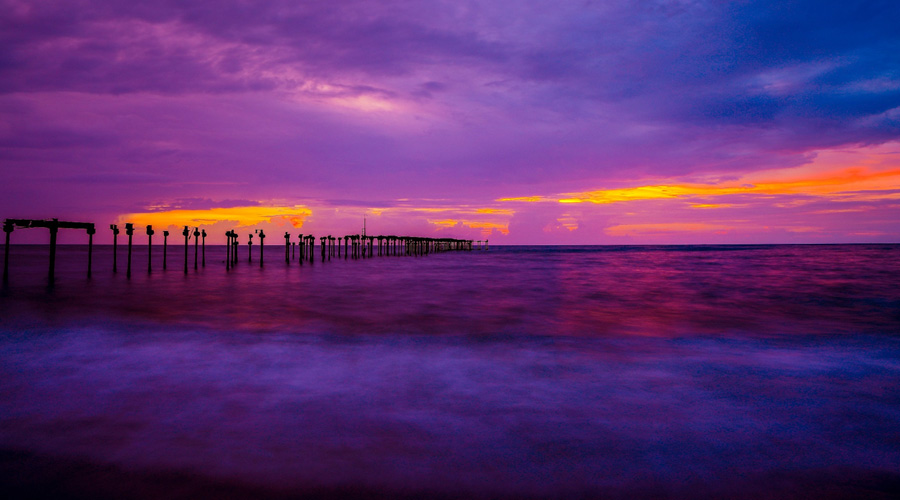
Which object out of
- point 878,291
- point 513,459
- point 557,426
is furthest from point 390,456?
point 878,291

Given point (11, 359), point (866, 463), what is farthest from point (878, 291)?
point (11, 359)

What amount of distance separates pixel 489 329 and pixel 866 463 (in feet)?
24.3

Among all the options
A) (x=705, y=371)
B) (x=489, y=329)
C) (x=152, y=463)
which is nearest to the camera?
(x=152, y=463)

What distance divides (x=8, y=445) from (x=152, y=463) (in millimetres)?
1440

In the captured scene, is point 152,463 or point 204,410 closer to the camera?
point 152,463

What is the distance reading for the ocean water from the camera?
12.1ft

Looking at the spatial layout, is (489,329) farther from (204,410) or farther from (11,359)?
(11,359)

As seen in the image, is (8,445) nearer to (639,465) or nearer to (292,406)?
(292,406)

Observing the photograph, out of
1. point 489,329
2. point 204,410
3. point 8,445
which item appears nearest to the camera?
point 8,445

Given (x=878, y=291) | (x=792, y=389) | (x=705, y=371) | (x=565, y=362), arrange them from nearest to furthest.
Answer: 1. (x=792, y=389)
2. (x=705, y=371)
3. (x=565, y=362)
4. (x=878, y=291)

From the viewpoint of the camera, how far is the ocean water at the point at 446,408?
368 centimetres

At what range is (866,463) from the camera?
13.2ft

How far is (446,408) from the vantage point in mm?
5441

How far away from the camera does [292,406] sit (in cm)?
542
